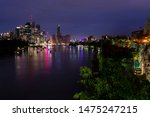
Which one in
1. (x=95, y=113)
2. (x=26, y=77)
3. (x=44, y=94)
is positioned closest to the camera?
(x=95, y=113)

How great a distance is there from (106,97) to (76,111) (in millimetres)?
613

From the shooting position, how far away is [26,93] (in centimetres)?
2105

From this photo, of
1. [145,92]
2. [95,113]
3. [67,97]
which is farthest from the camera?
[67,97]

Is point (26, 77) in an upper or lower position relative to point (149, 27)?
lower

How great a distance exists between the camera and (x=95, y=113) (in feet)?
10.6

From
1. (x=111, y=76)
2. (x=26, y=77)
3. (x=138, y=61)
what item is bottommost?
(x=26, y=77)

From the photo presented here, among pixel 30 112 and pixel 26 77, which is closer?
pixel 30 112

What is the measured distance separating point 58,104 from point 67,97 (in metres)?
15.8

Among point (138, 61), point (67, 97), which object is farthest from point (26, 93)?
point (138, 61)

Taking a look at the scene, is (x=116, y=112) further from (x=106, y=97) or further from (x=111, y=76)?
(x=111, y=76)

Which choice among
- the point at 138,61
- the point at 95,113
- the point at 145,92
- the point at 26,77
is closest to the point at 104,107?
the point at 95,113

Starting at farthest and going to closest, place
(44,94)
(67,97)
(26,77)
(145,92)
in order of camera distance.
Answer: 1. (26,77)
2. (44,94)
3. (67,97)
4. (145,92)

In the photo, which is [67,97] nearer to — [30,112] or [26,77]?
[26,77]

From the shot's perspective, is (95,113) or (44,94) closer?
(95,113)
